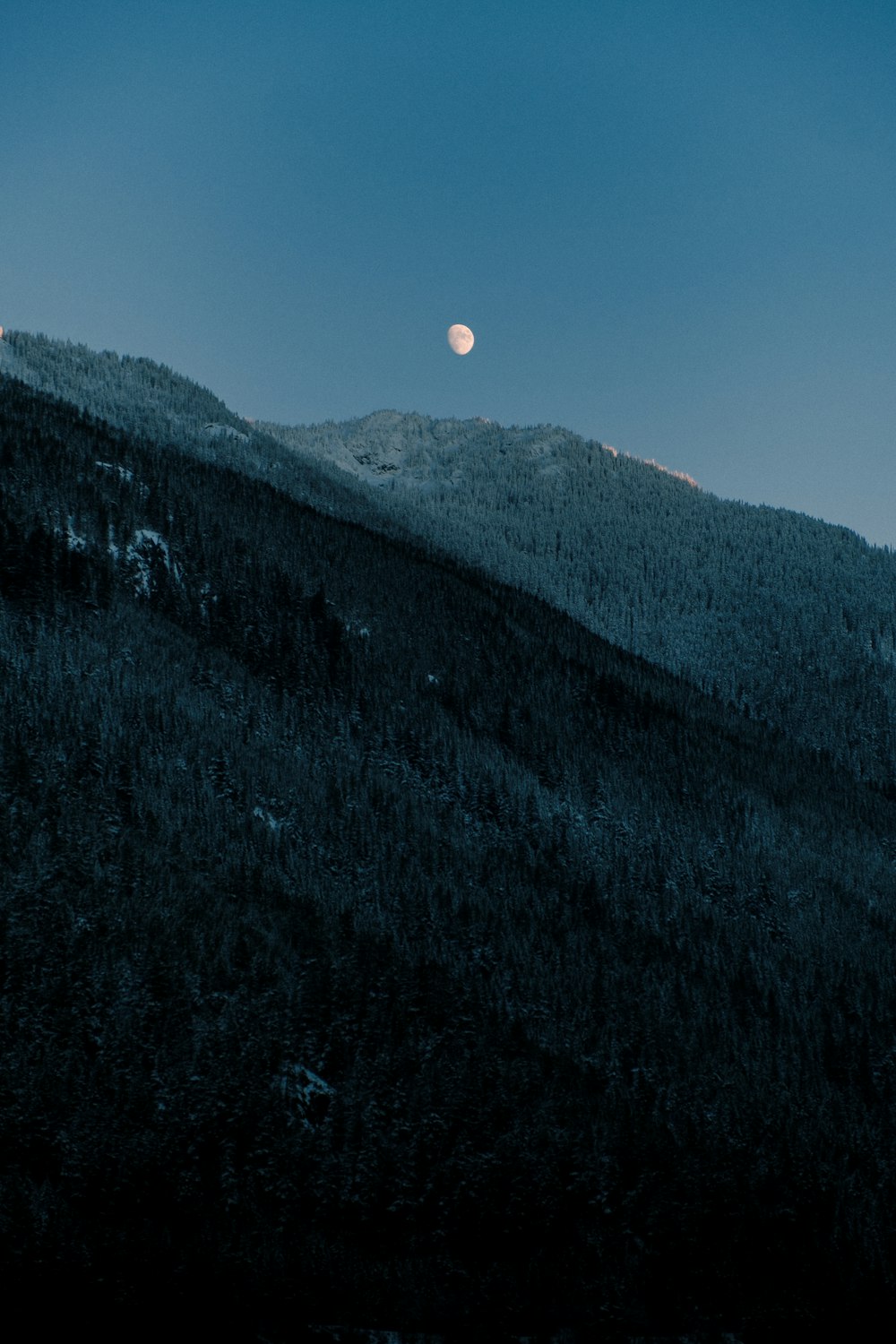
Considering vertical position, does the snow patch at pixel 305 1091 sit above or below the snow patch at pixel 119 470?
below

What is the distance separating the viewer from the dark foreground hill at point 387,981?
3123 centimetres

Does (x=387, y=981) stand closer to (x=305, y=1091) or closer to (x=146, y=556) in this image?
(x=305, y=1091)

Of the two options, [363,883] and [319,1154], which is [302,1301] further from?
[363,883]

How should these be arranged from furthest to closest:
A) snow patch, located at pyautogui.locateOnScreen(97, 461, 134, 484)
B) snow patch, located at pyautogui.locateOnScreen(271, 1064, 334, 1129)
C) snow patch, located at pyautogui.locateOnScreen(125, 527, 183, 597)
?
snow patch, located at pyautogui.locateOnScreen(97, 461, 134, 484), snow patch, located at pyautogui.locateOnScreen(125, 527, 183, 597), snow patch, located at pyautogui.locateOnScreen(271, 1064, 334, 1129)

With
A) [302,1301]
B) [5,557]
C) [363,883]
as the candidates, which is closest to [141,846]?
[363,883]

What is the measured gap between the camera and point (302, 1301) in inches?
1061

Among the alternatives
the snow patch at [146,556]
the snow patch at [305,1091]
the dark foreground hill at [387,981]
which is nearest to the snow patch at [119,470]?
the dark foreground hill at [387,981]

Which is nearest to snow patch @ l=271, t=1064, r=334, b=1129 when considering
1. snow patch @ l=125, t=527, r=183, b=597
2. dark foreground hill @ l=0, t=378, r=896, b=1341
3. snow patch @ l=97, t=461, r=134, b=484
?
dark foreground hill @ l=0, t=378, r=896, b=1341

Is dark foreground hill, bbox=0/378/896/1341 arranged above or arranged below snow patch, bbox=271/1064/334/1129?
above

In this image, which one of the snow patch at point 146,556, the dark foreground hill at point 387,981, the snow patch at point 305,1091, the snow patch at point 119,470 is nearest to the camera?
the dark foreground hill at point 387,981

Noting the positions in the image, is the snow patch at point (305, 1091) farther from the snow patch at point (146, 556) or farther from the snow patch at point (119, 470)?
the snow patch at point (119, 470)

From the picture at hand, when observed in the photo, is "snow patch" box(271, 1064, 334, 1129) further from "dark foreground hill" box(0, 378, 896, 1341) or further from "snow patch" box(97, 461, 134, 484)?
"snow patch" box(97, 461, 134, 484)

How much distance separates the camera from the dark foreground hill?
31.2 meters

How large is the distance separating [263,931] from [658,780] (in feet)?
207
